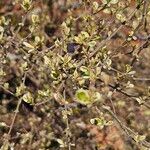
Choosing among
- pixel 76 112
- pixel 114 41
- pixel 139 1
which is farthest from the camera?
pixel 114 41

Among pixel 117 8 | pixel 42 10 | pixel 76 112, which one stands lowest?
pixel 76 112

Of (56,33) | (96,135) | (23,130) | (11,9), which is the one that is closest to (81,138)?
(96,135)

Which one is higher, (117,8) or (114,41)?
(117,8)

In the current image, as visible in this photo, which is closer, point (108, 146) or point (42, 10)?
point (108, 146)

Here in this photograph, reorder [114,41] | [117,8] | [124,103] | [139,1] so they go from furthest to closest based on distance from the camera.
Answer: [114,41] < [124,103] < [117,8] < [139,1]

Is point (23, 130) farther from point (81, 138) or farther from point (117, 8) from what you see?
point (117, 8)

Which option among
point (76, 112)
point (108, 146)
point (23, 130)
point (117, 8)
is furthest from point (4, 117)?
point (117, 8)

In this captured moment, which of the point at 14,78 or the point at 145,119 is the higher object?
the point at 14,78

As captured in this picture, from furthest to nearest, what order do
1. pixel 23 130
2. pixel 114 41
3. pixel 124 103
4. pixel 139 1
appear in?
1. pixel 114 41
2. pixel 124 103
3. pixel 23 130
4. pixel 139 1

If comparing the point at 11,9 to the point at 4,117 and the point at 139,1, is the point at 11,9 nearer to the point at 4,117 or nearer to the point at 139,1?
the point at 4,117
